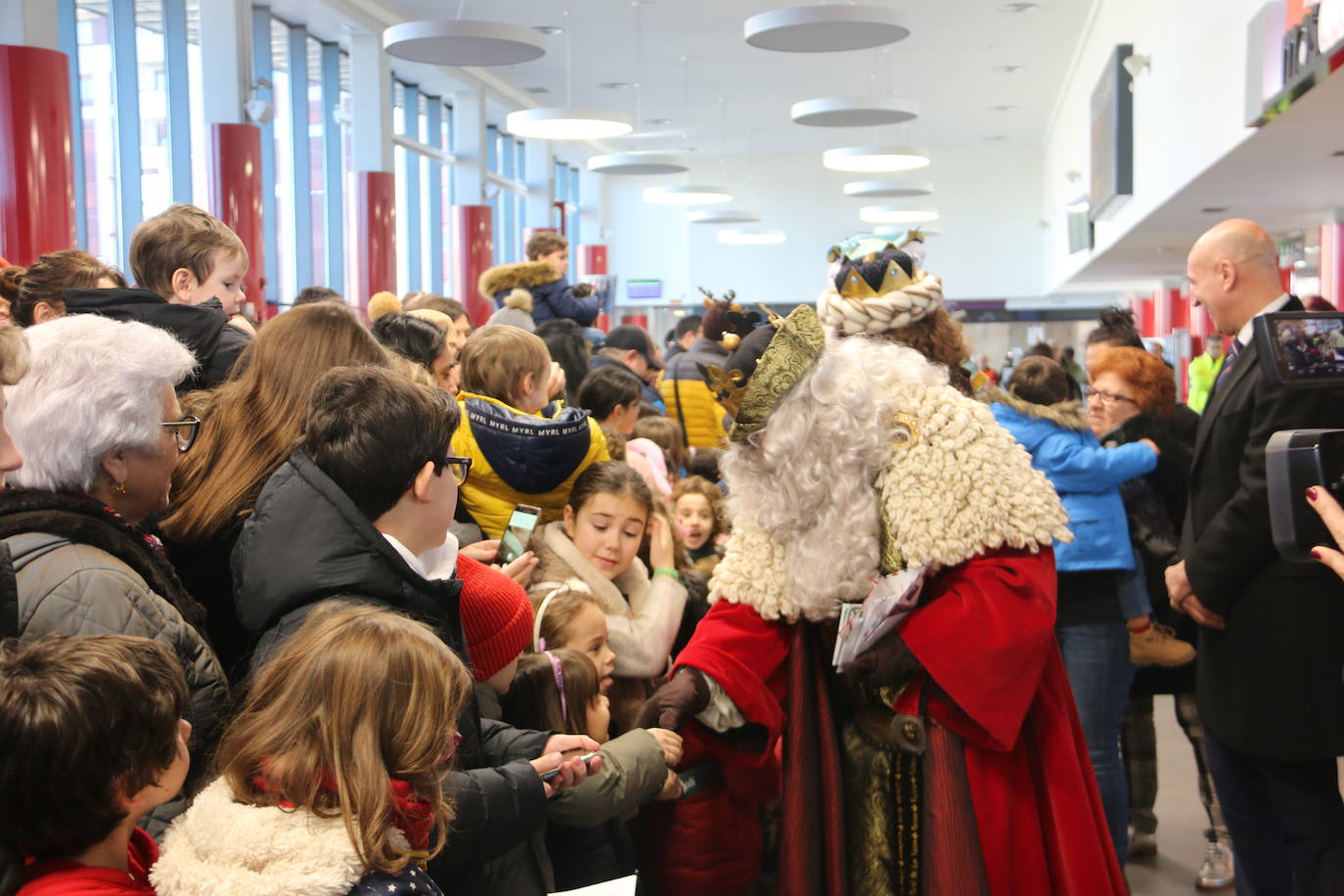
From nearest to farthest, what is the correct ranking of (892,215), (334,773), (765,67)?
(334,773) → (765,67) → (892,215)

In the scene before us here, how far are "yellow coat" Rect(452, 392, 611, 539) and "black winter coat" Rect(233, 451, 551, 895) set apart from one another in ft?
3.88

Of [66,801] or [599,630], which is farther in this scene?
[599,630]

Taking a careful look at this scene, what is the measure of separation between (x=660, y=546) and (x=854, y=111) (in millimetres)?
8150

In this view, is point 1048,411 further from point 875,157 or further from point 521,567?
point 875,157

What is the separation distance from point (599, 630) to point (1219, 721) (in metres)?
1.52

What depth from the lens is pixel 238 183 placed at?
8859 mm

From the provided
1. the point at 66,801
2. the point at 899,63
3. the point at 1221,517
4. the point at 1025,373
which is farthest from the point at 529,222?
the point at 66,801

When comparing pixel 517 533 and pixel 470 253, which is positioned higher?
pixel 470 253

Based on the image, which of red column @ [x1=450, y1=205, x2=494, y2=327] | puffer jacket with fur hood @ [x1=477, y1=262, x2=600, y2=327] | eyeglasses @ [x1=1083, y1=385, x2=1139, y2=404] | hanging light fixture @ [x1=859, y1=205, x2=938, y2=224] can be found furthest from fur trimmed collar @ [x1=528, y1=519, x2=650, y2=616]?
hanging light fixture @ [x1=859, y1=205, x2=938, y2=224]

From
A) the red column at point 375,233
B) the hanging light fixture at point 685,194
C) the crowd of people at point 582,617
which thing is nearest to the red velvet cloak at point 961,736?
the crowd of people at point 582,617

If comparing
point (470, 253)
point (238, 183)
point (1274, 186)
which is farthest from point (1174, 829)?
point (470, 253)

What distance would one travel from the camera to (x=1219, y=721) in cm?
304

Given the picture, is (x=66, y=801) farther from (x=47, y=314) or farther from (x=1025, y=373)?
(x=1025, y=373)

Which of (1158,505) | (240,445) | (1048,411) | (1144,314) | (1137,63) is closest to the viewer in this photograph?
(240,445)
